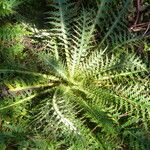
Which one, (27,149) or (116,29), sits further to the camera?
(116,29)

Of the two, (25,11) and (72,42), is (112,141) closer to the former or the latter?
(72,42)

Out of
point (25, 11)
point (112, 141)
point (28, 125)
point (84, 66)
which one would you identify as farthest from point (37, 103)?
point (25, 11)

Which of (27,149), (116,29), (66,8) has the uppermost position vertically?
(66,8)

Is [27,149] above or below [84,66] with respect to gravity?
below

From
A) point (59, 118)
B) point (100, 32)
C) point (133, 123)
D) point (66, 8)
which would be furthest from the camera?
point (100, 32)

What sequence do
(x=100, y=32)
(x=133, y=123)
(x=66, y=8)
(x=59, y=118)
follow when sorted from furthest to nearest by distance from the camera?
(x=100, y=32) < (x=66, y=8) < (x=133, y=123) < (x=59, y=118)

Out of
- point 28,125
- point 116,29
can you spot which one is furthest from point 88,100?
point 116,29
